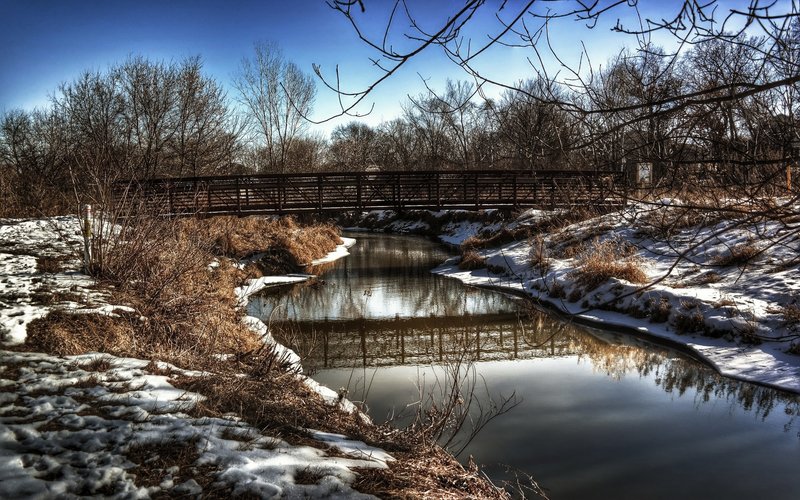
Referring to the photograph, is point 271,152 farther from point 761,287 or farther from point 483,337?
point 761,287

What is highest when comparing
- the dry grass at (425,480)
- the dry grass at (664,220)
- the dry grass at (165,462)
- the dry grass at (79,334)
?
the dry grass at (664,220)

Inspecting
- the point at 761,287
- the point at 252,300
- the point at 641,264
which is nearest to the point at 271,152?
the point at 252,300

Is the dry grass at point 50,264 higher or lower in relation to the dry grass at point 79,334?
higher

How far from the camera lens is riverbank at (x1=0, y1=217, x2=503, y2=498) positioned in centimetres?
303

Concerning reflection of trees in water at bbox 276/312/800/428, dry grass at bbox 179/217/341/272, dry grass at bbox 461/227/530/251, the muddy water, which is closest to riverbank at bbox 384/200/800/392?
reflection of trees in water at bbox 276/312/800/428

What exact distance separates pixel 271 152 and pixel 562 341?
26.7 m

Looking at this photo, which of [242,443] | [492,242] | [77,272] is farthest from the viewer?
[492,242]

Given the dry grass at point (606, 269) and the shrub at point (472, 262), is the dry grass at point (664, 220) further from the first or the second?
the shrub at point (472, 262)

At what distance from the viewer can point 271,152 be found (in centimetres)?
3269

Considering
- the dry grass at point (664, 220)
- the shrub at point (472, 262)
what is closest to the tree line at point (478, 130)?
the dry grass at point (664, 220)

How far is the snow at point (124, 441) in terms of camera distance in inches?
114

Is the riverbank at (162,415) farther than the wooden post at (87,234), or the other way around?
the wooden post at (87,234)

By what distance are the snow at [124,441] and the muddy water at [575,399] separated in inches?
67.1

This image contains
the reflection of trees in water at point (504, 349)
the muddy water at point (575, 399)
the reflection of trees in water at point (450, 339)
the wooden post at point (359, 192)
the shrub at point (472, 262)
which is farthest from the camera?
the wooden post at point (359, 192)
